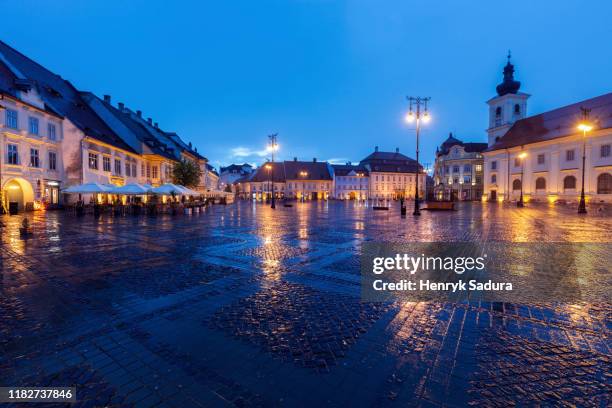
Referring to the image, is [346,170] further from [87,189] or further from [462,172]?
[87,189]

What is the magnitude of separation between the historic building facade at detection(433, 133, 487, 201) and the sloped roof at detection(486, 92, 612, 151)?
1304 centimetres

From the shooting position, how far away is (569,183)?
147 feet

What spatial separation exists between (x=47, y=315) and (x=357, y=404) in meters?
4.62

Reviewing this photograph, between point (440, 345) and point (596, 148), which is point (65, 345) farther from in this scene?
point (596, 148)

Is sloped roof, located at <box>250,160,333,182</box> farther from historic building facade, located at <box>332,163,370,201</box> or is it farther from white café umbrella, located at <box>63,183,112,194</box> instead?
white café umbrella, located at <box>63,183,112,194</box>

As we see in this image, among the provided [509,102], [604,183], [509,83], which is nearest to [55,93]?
[604,183]

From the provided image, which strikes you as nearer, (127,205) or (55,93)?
(127,205)

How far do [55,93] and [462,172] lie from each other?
77217 mm

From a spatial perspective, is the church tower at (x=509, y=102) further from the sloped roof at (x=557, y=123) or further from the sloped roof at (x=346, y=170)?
the sloped roof at (x=346, y=170)

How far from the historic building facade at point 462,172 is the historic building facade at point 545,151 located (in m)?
8.45

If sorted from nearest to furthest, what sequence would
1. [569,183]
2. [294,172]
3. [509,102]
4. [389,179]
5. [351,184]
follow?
1. [569,183]
2. [509,102]
3. [294,172]
4. [351,184]
5. [389,179]

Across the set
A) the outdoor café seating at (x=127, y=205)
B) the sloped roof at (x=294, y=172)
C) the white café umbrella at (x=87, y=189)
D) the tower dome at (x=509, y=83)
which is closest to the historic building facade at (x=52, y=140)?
the outdoor café seating at (x=127, y=205)

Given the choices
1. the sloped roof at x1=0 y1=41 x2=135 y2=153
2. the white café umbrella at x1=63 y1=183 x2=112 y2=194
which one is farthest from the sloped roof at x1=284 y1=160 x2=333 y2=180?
the white café umbrella at x1=63 y1=183 x2=112 y2=194

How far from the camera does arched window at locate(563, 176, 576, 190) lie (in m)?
44.1
